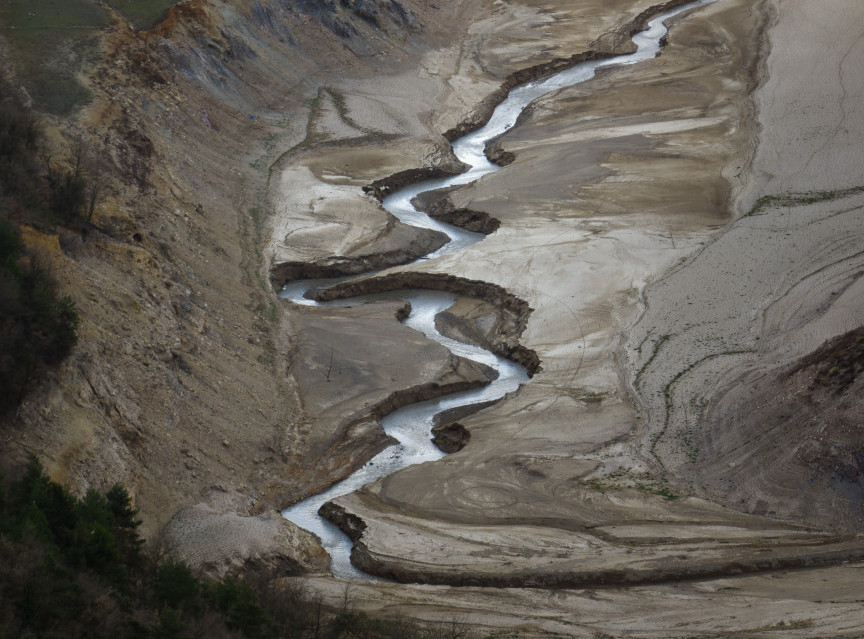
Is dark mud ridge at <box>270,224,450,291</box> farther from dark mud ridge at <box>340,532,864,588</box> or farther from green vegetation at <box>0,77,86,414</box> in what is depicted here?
dark mud ridge at <box>340,532,864,588</box>

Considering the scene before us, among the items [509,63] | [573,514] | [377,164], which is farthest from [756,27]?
[573,514]

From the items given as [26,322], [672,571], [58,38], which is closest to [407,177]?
[58,38]

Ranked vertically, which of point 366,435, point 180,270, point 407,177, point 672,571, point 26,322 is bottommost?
point 672,571

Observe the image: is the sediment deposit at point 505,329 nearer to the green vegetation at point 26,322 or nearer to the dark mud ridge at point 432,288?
the dark mud ridge at point 432,288

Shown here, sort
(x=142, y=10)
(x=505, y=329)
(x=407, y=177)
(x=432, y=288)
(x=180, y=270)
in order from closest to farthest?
(x=180, y=270) → (x=505, y=329) → (x=432, y=288) → (x=407, y=177) → (x=142, y=10)

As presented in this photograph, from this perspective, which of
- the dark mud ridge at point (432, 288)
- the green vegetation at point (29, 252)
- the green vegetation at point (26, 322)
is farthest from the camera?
the dark mud ridge at point (432, 288)

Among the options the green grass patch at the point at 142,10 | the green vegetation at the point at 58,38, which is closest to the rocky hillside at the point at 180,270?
the green vegetation at the point at 58,38

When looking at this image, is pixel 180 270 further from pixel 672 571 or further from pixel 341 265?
pixel 672 571
